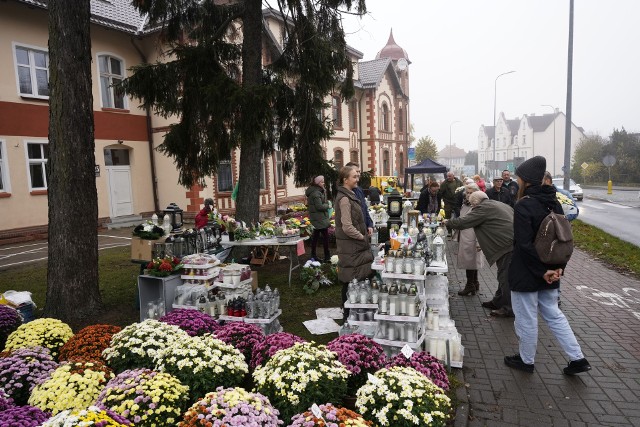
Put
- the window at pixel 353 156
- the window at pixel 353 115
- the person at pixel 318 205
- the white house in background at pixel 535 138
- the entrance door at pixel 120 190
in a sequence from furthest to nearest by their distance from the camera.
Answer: the white house in background at pixel 535 138 < the window at pixel 353 156 < the window at pixel 353 115 < the entrance door at pixel 120 190 < the person at pixel 318 205

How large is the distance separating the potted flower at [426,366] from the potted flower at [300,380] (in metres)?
0.65

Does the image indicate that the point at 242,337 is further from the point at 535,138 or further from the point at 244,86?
the point at 535,138

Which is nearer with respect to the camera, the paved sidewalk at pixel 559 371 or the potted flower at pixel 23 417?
the potted flower at pixel 23 417

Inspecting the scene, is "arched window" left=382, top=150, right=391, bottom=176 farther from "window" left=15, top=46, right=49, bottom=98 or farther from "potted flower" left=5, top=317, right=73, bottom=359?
"potted flower" left=5, top=317, right=73, bottom=359

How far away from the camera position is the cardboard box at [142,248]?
6.60m

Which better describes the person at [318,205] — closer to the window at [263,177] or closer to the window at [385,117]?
the window at [263,177]

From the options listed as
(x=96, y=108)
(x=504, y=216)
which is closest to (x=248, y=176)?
(x=504, y=216)

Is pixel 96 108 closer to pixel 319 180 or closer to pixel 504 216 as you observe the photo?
pixel 319 180

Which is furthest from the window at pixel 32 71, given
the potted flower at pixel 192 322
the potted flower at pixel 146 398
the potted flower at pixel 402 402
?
the potted flower at pixel 402 402

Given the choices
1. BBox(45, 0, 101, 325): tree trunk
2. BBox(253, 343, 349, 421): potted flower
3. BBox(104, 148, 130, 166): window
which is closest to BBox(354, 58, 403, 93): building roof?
BBox(104, 148, 130, 166): window

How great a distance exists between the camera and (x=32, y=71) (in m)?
14.4

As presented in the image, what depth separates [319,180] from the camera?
29.9 feet

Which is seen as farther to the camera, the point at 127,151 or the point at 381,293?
the point at 127,151

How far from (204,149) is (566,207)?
6849mm
